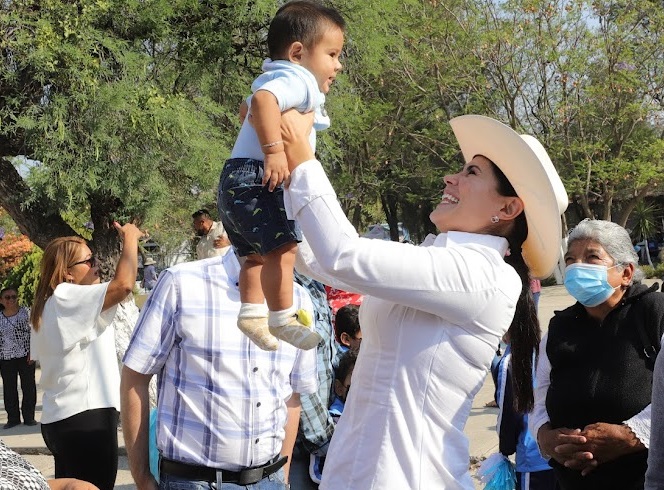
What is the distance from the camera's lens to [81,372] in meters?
5.20

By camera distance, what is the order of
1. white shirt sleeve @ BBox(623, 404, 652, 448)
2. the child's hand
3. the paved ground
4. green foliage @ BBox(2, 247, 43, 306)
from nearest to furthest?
1. the child's hand
2. white shirt sleeve @ BBox(623, 404, 652, 448)
3. the paved ground
4. green foliage @ BBox(2, 247, 43, 306)

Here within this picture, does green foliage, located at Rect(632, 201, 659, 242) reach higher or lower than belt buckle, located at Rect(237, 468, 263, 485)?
higher

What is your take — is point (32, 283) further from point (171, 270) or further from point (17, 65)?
point (171, 270)

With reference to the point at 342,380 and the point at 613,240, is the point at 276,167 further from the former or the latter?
the point at 342,380

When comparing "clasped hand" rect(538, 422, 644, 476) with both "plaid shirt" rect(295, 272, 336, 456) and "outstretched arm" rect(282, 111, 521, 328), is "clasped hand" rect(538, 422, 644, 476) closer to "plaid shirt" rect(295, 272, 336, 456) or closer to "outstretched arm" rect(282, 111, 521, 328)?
"plaid shirt" rect(295, 272, 336, 456)

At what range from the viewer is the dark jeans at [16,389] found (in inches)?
459

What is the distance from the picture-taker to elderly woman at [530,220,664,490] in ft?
13.0

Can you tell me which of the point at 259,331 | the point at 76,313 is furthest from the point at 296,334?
the point at 76,313

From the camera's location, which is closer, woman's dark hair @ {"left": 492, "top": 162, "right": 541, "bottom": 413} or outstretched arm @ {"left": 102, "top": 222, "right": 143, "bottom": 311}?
woman's dark hair @ {"left": 492, "top": 162, "right": 541, "bottom": 413}

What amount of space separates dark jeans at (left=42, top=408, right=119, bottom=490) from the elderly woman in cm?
238

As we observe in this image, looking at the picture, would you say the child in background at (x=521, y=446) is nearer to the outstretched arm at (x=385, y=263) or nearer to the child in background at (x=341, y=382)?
the child in background at (x=341, y=382)

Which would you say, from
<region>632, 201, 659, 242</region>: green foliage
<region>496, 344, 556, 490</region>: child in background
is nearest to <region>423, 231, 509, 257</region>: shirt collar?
<region>496, 344, 556, 490</region>: child in background

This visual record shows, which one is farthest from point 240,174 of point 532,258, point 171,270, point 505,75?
point 505,75

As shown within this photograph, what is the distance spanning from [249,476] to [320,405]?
1.17 m
